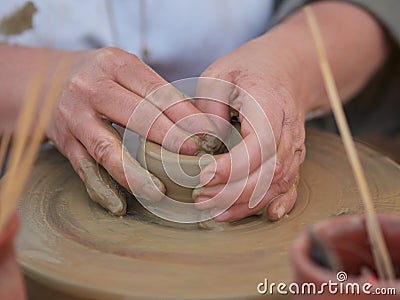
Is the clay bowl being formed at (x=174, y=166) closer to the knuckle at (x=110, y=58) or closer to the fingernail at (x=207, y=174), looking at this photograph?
the fingernail at (x=207, y=174)

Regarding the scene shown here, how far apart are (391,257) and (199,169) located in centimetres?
44

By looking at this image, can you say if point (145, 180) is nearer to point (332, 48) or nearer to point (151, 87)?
point (151, 87)

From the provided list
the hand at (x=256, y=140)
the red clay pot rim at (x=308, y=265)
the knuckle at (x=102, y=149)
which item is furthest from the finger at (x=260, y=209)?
the red clay pot rim at (x=308, y=265)

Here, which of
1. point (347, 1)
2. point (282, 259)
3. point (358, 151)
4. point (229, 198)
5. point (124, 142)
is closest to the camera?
point (282, 259)

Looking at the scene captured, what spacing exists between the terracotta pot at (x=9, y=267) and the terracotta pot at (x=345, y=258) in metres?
0.26

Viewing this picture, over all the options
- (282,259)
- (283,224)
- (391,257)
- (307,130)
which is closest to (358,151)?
(307,130)

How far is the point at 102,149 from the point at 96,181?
6 centimetres

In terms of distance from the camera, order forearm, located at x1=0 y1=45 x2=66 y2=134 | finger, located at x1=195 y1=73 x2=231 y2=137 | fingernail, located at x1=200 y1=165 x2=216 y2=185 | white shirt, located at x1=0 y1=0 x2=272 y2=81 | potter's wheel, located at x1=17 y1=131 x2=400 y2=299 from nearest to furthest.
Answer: potter's wheel, located at x1=17 y1=131 x2=400 y2=299 → fingernail, located at x1=200 y1=165 x2=216 y2=185 → finger, located at x1=195 y1=73 x2=231 y2=137 → forearm, located at x1=0 y1=45 x2=66 y2=134 → white shirt, located at x1=0 y1=0 x2=272 y2=81

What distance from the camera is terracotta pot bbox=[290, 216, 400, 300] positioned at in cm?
55

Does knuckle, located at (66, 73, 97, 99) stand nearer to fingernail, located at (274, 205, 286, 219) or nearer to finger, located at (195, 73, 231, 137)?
finger, located at (195, 73, 231, 137)

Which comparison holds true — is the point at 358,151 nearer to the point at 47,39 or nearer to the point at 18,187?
the point at 47,39

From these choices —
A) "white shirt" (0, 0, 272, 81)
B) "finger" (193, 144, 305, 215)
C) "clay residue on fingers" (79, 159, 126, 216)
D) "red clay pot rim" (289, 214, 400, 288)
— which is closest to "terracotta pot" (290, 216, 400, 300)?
"red clay pot rim" (289, 214, 400, 288)

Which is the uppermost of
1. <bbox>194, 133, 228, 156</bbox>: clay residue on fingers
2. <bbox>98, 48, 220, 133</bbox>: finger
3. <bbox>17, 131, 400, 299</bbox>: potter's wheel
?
<bbox>98, 48, 220, 133</bbox>: finger

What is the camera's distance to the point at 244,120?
1.05m
